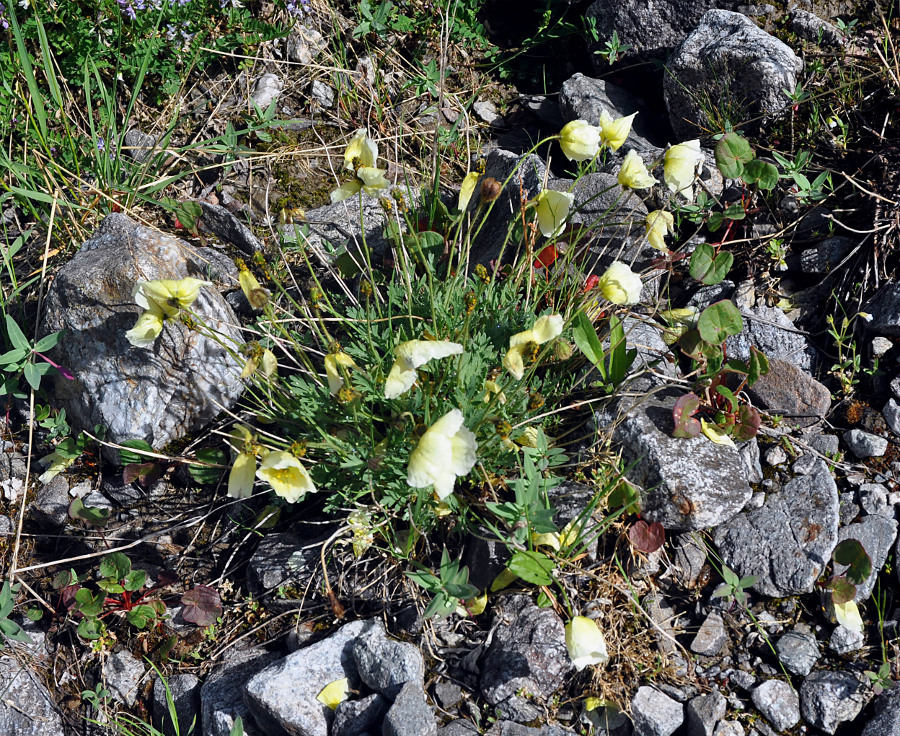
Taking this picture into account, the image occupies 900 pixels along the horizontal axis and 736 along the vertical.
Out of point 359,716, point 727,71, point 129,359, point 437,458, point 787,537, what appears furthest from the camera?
point 727,71

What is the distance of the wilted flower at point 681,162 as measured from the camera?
6.87 feet

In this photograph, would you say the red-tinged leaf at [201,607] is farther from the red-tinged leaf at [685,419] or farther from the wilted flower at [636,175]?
the wilted flower at [636,175]

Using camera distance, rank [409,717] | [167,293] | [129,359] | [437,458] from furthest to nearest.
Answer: [129,359], [167,293], [409,717], [437,458]

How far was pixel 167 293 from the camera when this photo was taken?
196 centimetres

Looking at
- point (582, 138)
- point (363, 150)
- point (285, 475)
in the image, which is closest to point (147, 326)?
point (285, 475)

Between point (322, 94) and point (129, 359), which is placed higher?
point (322, 94)

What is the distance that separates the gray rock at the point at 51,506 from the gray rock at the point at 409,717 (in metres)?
1.44

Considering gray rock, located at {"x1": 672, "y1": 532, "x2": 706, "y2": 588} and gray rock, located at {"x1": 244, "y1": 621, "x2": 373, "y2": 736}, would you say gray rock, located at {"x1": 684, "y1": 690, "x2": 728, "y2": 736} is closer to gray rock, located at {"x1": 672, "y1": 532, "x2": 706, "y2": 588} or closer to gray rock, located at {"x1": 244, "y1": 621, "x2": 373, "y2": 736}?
gray rock, located at {"x1": 672, "y1": 532, "x2": 706, "y2": 588}

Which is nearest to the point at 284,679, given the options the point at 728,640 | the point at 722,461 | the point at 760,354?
the point at 728,640

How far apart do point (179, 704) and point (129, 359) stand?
114 centimetres

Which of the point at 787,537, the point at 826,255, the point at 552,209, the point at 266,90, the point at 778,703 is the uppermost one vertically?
the point at 266,90

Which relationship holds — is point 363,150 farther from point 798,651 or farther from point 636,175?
point 798,651

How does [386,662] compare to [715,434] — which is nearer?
[386,662]

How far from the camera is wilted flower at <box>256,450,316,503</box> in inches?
66.4
